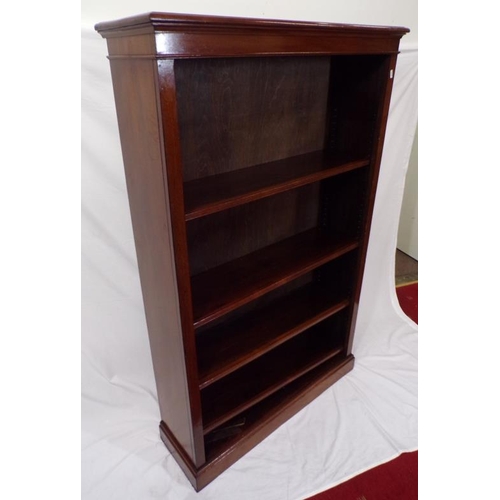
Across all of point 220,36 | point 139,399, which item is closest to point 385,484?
point 139,399

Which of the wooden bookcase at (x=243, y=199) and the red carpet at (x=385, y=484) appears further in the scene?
the red carpet at (x=385, y=484)

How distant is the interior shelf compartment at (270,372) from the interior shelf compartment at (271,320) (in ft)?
0.50

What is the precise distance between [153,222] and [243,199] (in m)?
0.23

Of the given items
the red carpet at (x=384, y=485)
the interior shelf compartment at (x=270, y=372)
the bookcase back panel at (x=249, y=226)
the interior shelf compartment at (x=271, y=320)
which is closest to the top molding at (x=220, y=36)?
the bookcase back panel at (x=249, y=226)

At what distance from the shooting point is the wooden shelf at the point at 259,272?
1.11 meters

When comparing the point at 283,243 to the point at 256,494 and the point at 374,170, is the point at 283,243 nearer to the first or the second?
the point at 374,170

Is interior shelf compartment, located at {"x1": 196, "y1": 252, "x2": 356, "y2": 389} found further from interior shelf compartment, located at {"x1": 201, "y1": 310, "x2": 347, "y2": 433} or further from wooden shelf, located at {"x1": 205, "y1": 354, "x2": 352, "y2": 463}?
wooden shelf, located at {"x1": 205, "y1": 354, "x2": 352, "y2": 463}

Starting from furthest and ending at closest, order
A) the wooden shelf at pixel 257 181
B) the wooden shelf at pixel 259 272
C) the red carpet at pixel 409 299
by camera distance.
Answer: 1. the red carpet at pixel 409 299
2. the wooden shelf at pixel 259 272
3. the wooden shelf at pixel 257 181

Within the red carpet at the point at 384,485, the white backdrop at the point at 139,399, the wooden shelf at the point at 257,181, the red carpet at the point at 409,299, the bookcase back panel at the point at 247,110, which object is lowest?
the red carpet at the point at 409,299

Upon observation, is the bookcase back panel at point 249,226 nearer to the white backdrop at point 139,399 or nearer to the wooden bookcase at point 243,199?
the wooden bookcase at point 243,199

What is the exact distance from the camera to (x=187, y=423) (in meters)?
1.21

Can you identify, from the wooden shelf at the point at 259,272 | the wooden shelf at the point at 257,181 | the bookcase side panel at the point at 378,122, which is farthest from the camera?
the bookcase side panel at the point at 378,122

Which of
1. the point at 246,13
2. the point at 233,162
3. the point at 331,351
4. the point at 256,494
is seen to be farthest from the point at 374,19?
the point at 256,494

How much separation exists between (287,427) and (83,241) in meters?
1.00
